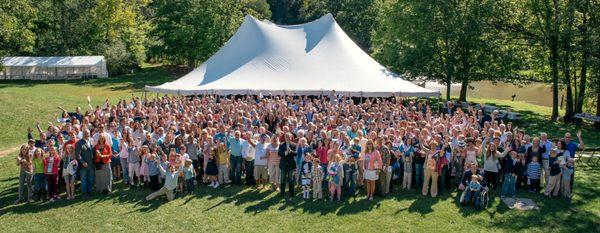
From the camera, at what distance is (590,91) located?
62.2ft

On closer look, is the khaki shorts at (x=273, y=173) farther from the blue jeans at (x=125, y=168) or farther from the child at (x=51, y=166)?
the child at (x=51, y=166)

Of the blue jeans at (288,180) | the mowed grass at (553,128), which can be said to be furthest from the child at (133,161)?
the mowed grass at (553,128)

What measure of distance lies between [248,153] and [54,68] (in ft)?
107

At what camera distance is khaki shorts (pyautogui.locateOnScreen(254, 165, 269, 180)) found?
33.3ft

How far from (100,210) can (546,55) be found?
62.7 ft

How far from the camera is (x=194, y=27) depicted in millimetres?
37375

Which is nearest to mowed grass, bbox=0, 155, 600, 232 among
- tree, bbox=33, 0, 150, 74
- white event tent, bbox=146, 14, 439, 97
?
white event tent, bbox=146, 14, 439, 97

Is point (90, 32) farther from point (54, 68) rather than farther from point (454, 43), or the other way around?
point (454, 43)

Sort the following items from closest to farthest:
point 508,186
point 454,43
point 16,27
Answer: point 508,186 < point 454,43 < point 16,27

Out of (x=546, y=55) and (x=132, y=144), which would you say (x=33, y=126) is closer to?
(x=132, y=144)

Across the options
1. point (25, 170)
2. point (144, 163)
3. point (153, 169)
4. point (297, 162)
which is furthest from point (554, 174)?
point (25, 170)

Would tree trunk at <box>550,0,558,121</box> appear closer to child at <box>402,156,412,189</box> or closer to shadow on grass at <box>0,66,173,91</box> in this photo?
child at <box>402,156,412,189</box>

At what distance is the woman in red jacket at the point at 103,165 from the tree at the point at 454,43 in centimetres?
1681

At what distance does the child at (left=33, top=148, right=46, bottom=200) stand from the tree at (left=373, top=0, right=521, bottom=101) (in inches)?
702
